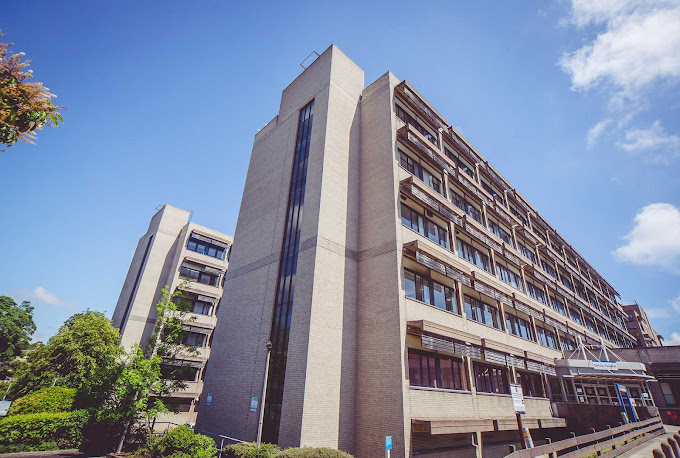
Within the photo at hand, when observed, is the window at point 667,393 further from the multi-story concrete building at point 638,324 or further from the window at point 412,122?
the multi-story concrete building at point 638,324

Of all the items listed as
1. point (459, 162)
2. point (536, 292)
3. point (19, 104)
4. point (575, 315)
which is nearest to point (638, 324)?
point (575, 315)

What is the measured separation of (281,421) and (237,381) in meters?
5.34

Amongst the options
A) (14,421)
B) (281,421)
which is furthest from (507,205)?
(14,421)

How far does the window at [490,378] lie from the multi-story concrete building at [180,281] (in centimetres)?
3087

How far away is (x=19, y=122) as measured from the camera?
17.0 feet

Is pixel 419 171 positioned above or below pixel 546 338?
above

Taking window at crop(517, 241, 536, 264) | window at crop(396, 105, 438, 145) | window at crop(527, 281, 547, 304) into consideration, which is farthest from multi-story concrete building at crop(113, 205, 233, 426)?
window at crop(517, 241, 536, 264)

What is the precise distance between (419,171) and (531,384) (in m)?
19.5

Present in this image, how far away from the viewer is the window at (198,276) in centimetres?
4383

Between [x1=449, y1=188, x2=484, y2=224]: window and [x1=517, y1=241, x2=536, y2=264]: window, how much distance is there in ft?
30.4

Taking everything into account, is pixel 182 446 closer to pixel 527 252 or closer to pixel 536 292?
pixel 536 292

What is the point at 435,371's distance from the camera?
18.5m

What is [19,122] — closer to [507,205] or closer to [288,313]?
[288,313]

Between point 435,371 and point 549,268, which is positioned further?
point 549,268
